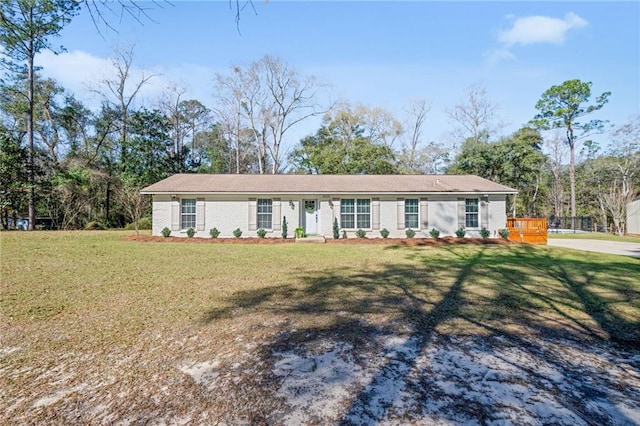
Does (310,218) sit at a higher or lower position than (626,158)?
lower

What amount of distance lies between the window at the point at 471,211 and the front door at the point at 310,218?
7.43 m

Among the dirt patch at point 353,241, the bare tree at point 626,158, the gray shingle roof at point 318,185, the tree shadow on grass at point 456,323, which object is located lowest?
the tree shadow on grass at point 456,323

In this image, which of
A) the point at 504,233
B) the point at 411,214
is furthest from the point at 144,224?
the point at 504,233

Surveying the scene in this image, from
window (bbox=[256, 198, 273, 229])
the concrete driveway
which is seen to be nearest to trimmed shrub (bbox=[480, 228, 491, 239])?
the concrete driveway

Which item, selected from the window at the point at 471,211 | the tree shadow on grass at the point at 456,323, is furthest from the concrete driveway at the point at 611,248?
the tree shadow on grass at the point at 456,323

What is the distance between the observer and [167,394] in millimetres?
2512

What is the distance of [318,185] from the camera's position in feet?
52.8

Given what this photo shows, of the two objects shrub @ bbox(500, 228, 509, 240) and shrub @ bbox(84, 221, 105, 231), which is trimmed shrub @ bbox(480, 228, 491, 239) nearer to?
shrub @ bbox(500, 228, 509, 240)

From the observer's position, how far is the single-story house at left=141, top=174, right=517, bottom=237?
15.2 metres

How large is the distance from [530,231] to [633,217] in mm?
14676

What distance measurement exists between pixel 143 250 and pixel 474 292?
409 inches

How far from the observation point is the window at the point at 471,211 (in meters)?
15.6

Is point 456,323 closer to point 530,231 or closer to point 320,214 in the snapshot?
point 320,214

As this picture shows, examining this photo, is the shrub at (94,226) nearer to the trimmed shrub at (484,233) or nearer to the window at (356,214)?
the window at (356,214)
